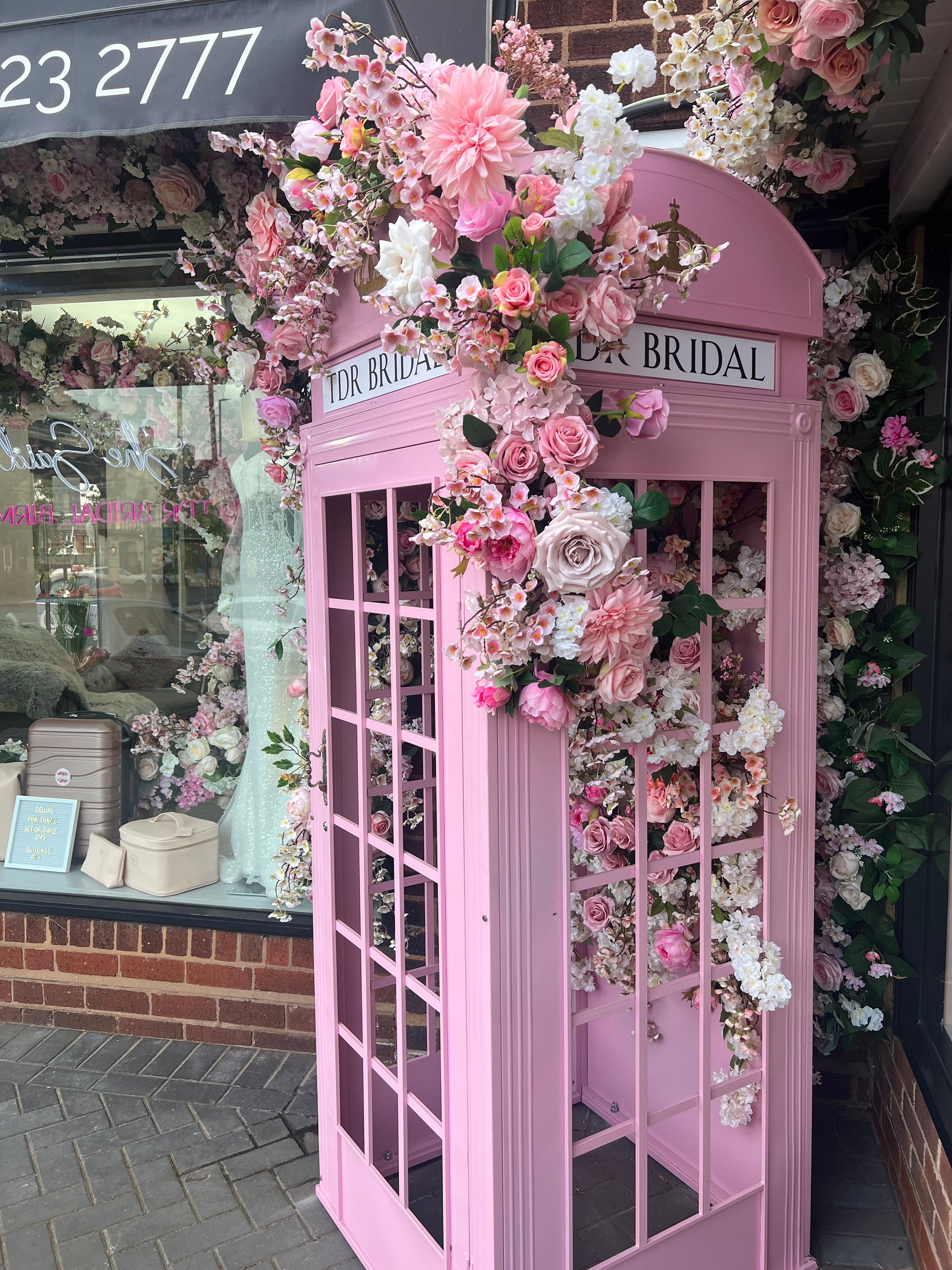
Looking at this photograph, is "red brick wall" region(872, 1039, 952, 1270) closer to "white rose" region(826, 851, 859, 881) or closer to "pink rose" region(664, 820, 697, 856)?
"white rose" region(826, 851, 859, 881)

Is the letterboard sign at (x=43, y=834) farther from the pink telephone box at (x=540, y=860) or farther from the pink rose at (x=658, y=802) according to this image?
the pink rose at (x=658, y=802)

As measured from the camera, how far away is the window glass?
382 cm

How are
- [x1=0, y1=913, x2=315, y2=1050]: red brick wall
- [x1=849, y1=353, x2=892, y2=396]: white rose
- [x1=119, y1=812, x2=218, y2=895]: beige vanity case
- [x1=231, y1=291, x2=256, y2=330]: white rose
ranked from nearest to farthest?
[x1=849, y1=353, x2=892, y2=396]: white rose
[x1=231, y1=291, x2=256, y2=330]: white rose
[x1=0, y1=913, x2=315, y2=1050]: red brick wall
[x1=119, y1=812, x2=218, y2=895]: beige vanity case

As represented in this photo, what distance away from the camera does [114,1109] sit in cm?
331

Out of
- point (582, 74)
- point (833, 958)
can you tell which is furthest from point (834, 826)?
point (582, 74)

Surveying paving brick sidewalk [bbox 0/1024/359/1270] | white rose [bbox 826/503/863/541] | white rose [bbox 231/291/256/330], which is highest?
white rose [bbox 231/291/256/330]

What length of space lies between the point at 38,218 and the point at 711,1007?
3.82 metres

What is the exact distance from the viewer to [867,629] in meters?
2.82

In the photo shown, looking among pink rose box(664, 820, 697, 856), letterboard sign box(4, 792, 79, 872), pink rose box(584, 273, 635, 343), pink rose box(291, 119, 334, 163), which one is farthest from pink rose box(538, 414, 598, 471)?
letterboard sign box(4, 792, 79, 872)

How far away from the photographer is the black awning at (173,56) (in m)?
2.19

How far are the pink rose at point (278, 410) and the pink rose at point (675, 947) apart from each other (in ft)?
5.94

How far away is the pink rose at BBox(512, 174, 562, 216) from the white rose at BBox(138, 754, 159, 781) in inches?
124

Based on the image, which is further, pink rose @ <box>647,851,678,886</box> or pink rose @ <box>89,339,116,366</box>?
pink rose @ <box>89,339,116,366</box>

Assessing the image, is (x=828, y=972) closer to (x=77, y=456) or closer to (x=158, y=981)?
(x=158, y=981)
